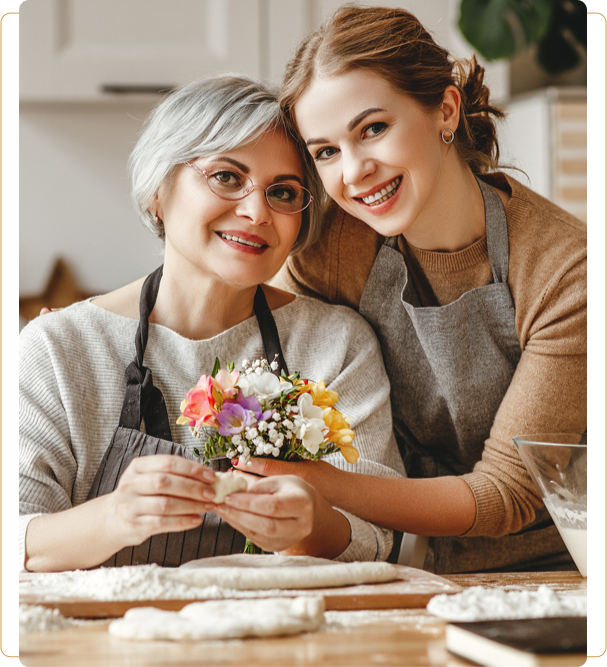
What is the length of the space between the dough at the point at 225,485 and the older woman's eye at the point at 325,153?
0.68 metres

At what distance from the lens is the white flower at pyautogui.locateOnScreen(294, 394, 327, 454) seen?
41.7 inches

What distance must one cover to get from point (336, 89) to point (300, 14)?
182cm

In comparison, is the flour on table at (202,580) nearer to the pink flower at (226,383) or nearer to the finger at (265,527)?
the finger at (265,527)

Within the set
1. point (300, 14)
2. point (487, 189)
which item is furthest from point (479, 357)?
point (300, 14)

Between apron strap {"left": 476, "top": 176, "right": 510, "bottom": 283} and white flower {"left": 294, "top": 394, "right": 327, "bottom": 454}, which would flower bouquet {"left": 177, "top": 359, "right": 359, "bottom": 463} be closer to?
white flower {"left": 294, "top": 394, "right": 327, "bottom": 454}

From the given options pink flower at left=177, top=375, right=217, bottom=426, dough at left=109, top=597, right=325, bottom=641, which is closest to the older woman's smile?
pink flower at left=177, top=375, right=217, bottom=426

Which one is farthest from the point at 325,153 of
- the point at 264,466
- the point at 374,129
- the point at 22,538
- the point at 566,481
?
the point at 22,538

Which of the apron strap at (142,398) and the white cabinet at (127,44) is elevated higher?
the white cabinet at (127,44)

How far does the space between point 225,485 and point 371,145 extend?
2.30 ft

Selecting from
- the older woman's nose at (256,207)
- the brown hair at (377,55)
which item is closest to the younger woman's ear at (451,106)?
the brown hair at (377,55)

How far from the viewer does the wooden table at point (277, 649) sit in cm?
71

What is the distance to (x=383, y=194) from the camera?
1394 millimetres

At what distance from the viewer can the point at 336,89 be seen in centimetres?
135

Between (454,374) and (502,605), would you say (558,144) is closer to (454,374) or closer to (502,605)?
(454,374)
